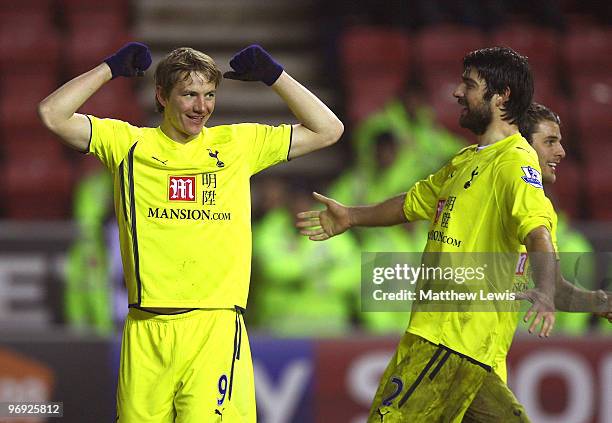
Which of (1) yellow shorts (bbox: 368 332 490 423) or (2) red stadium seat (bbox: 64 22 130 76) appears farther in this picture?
(2) red stadium seat (bbox: 64 22 130 76)

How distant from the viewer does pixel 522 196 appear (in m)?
4.16

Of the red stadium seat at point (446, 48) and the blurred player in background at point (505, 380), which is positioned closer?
the blurred player in background at point (505, 380)

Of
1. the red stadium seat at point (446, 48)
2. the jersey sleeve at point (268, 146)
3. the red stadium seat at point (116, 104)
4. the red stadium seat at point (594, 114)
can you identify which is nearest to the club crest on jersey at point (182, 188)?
the jersey sleeve at point (268, 146)

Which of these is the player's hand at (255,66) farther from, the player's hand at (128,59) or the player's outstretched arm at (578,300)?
the player's outstretched arm at (578,300)

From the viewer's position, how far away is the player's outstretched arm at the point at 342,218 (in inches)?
196

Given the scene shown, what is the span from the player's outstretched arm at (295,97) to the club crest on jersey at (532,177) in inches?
31.8

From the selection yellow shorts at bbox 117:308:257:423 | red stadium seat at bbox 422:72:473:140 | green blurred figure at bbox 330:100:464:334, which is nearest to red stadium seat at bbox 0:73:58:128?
green blurred figure at bbox 330:100:464:334

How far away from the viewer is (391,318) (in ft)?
25.7

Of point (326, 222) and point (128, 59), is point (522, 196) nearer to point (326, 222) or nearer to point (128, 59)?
point (326, 222)

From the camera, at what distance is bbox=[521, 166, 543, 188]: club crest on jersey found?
13.8ft

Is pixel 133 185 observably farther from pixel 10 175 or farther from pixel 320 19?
pixel 320 19

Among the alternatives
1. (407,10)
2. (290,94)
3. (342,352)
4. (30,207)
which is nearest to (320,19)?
(407,10)

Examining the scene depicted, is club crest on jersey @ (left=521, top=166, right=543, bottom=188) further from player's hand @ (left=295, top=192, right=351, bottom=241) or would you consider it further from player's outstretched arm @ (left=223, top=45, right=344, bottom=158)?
player's hand @ (left=295, top=192, right=351, bottom=241)

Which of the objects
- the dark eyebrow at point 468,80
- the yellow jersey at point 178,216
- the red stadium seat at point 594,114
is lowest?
the yellow jersey at point 178,216
